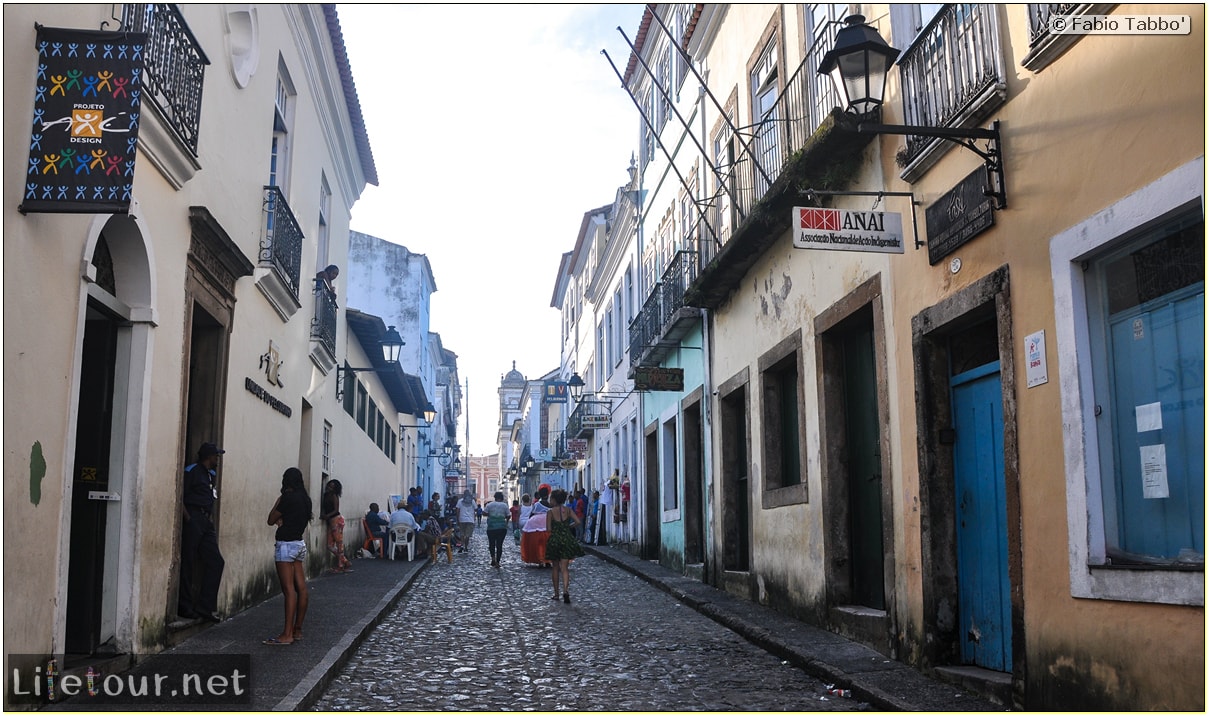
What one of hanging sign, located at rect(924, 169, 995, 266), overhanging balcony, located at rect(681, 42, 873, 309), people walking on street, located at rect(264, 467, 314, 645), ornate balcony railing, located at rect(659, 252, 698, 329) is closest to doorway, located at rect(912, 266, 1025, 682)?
hanging sign, located at rect(924, 169, 995, 266)

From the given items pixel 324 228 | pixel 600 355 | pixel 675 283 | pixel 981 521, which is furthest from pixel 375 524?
pixel 981 521

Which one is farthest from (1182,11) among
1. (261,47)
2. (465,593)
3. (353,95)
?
(353,95)

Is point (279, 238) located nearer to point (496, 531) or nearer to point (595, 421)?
point (496, 531)

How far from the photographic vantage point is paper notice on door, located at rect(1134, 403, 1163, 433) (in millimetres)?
4984

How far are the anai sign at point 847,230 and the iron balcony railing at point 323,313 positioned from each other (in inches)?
358

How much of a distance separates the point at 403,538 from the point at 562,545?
7.93 metres

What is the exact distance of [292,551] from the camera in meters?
8.20

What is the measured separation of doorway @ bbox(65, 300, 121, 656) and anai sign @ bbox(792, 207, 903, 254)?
4639mm

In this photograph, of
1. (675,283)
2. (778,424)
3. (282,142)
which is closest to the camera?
(778,424)

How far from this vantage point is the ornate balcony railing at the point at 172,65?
271 inches

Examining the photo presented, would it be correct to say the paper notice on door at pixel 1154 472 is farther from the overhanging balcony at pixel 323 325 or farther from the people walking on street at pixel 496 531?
the people walking on street at pixel 496 531

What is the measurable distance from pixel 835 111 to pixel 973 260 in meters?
2.09

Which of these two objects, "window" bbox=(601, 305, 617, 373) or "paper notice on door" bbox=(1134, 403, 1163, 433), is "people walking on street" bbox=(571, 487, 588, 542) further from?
"paper notice on door" bbox=(1134, 403, 1163, 433)

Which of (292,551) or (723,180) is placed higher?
(723,180)
